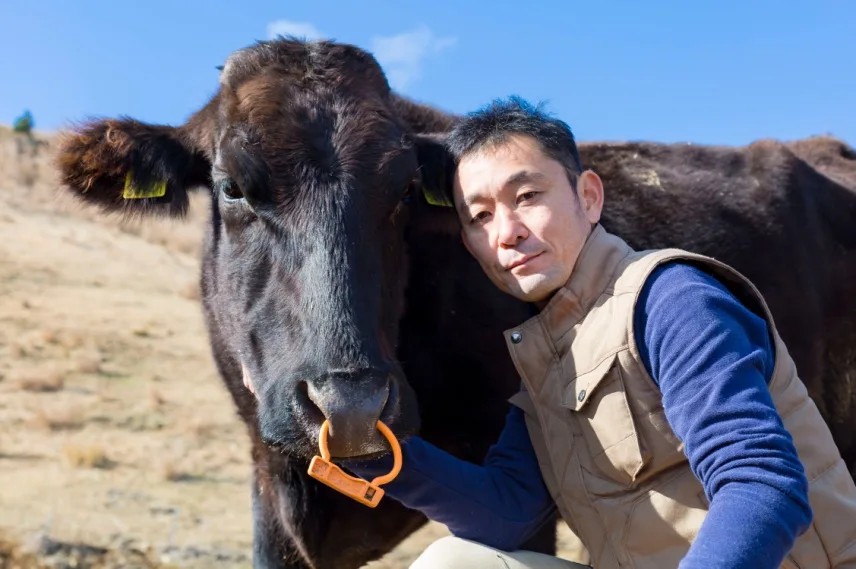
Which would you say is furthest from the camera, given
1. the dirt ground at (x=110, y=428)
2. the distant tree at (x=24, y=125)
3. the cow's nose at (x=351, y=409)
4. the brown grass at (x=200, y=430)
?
the distant tree at (x=24, y=125)

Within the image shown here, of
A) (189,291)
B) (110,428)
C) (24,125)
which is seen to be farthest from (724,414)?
(24,125)

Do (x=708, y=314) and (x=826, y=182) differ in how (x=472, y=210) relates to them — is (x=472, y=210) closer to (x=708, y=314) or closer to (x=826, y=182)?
(x=708, y=314)

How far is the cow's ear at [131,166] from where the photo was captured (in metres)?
3.75

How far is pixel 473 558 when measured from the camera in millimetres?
2912

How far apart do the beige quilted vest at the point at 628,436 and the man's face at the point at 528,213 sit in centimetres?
7

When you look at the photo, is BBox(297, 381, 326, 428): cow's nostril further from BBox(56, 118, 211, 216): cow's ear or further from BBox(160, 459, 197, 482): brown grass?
BBox(160, 459, 197, 482): brown grass

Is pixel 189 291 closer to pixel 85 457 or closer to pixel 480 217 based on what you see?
pixel 85 457

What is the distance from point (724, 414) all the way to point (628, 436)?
0.46 metres

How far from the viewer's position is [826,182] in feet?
19.0

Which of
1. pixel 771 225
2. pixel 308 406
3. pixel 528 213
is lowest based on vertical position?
pixel 308 406

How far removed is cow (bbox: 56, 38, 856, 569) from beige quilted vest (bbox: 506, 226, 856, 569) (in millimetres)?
569

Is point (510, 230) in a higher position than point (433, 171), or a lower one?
lower

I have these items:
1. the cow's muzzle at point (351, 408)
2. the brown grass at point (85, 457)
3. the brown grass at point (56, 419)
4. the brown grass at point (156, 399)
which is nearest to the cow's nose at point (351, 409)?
the cow's muzzle at point (351, 408)

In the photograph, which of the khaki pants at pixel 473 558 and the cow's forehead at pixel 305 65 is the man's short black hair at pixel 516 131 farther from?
the khaki pants at pixel 473 558
